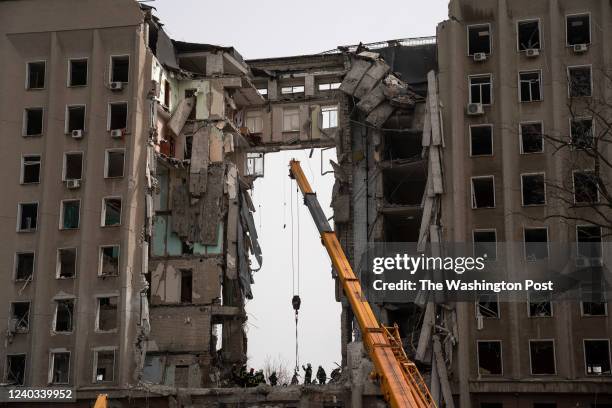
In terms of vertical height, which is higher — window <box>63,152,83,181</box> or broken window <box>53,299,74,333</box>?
window <box>63,152,83,181</box>

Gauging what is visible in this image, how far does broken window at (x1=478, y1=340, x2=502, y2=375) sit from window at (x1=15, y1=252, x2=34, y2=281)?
24.1m

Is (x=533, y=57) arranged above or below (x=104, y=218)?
A: above

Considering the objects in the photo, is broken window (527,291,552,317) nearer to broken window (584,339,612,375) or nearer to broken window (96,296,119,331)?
broken window (584,339,612,375)

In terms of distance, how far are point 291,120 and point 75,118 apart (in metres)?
13.9

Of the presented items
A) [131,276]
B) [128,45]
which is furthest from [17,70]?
[131,276]

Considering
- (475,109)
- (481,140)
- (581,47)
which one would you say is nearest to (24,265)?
(481,140)

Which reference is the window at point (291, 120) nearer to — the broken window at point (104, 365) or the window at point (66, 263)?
the window at point (66, 263)

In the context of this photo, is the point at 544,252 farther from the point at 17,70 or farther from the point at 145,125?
the point at 17,70

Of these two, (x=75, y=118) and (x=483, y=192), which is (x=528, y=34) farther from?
(x=75, y=118)

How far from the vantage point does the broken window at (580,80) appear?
1868 inches

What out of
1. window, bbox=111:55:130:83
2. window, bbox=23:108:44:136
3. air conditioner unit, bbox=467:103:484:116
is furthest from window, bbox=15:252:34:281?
air conditioner unit, bbox=467:103:484:116

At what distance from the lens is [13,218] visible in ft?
169

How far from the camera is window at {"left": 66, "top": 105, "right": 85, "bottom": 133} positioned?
52.8m

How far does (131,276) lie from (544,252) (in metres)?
21.5
